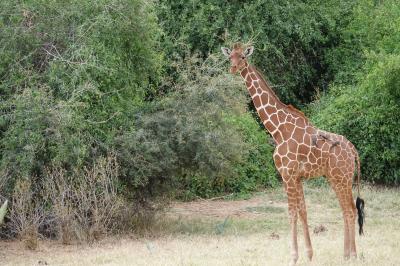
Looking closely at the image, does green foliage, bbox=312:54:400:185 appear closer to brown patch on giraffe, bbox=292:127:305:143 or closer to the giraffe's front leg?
brown patch on giraffe, bbox=292:127:305:143

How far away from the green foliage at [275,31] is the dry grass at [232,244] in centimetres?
633

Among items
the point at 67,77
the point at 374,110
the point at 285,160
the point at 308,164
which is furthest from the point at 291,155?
the point at 374,110

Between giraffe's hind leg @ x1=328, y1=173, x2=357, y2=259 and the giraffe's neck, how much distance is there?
2.87 ft

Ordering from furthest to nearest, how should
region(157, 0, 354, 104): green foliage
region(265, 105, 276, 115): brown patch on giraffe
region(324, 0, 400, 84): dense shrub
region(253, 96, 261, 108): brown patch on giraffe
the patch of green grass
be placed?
1. region(324, 0, 400, 84): dense shrub
2. region(157, 0, 354, 104): green foliage
3. the patch of green grass
4. region(253, 96, 261, 108): brown patch on giraffe
5. region(265, 105, 276, 115): brown patch on giraffe

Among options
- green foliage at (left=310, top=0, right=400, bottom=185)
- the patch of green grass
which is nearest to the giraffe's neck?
the patch of green grass

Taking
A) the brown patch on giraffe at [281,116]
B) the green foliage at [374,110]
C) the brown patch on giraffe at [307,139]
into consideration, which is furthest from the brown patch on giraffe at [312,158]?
the green foliage at [374,110]

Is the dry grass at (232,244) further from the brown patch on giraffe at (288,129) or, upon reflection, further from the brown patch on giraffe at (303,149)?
the brown patch on giraffe at (288,129)

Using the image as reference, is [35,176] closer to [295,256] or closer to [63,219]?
[63,219]

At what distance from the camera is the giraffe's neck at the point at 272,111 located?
1048 centimetres

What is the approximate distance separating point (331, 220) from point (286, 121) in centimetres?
517

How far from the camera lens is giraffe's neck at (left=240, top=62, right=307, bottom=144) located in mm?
10477

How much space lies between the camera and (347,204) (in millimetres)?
10305

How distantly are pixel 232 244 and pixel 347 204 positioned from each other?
2.58 metres

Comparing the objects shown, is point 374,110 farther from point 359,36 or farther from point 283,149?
point 283,149
